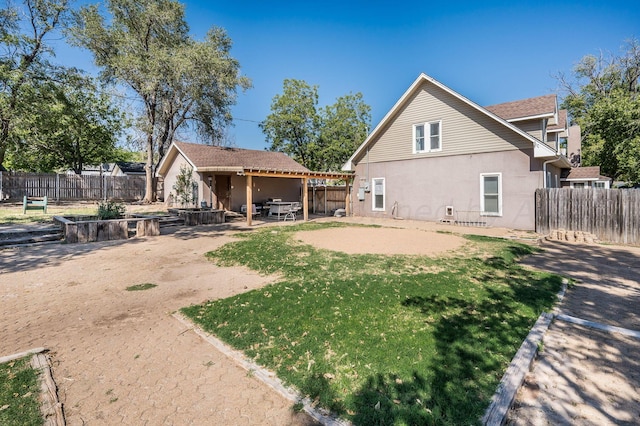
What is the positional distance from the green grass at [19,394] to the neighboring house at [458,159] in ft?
48.1

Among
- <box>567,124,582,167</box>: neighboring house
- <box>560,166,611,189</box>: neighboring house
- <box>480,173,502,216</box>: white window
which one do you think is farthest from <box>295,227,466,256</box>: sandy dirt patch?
<box>567,124,582,167</box>: neighboring house

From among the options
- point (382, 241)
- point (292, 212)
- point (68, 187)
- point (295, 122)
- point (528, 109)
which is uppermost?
point (295, 122)

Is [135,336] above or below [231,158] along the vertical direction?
below

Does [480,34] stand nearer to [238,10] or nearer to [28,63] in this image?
[238,10]

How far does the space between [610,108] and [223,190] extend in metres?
26.1

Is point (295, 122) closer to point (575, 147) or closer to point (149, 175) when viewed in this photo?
point (149, 175)

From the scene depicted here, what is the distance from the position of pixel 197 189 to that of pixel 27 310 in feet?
50.3

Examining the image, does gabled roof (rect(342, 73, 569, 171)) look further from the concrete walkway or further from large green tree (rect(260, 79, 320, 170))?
large green tree (rect(260, 79, 320, 170))

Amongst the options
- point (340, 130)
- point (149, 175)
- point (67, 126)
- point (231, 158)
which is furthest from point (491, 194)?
point (67, 126)

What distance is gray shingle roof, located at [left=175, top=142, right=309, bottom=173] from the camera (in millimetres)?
19938

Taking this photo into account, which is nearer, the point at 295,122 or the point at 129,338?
the point at 129,338

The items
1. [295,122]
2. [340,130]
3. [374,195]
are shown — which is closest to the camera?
[374,195]

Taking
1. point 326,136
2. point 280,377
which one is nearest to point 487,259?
point 280,377

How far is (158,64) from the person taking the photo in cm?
2197
